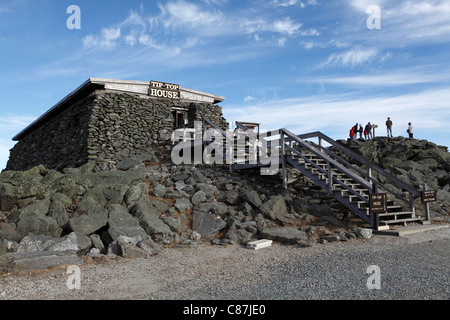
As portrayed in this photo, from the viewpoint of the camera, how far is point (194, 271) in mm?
6723

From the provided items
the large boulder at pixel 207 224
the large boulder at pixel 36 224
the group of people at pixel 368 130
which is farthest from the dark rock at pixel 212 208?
the group of people at pixel 368 130

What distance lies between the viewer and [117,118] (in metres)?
16.7

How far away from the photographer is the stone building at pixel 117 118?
1614 cm

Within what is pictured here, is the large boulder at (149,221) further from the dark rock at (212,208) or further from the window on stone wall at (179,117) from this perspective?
the window on stone wall at (179,117)

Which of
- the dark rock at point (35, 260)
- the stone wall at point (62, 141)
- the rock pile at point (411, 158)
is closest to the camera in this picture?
the dark rock at point (35, 260)

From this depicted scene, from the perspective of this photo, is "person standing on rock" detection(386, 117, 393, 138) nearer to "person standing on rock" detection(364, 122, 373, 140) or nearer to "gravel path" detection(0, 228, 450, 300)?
"person standing on rock" detection(364, 122, 373, 140)

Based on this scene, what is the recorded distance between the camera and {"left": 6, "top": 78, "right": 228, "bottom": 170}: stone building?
16144 millimetres

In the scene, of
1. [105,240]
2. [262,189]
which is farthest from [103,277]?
[262,189]

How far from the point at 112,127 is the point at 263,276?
12.7 metres

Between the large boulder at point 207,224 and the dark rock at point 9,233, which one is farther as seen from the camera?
the large boulder at point 207,224

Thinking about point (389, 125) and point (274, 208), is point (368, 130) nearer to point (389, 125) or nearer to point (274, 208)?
point (389, 125)

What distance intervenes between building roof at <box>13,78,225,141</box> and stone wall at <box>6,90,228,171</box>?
0.34 metres

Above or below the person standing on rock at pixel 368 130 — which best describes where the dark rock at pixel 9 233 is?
below
